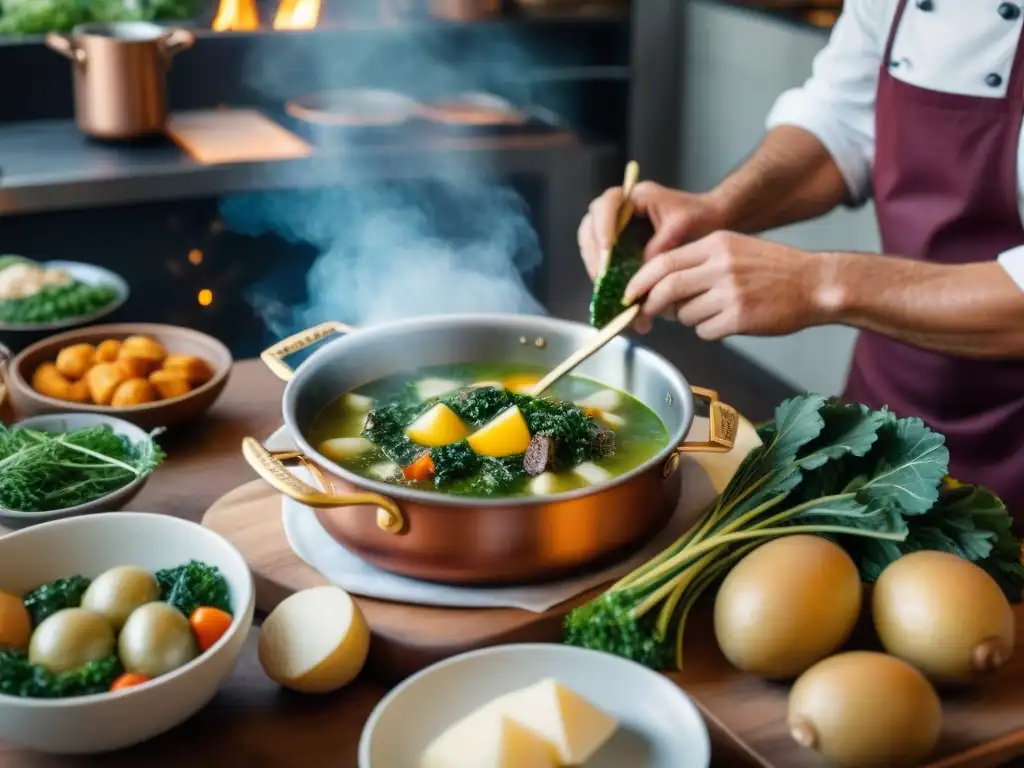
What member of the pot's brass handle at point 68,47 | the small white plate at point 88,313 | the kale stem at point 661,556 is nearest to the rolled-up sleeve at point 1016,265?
the kale stem at point 661,556

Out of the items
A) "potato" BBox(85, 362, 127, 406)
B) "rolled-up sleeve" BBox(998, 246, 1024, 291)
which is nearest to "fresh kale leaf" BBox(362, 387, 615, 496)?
"potato" BBox(85, 362, 127, 406)

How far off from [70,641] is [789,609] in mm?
726

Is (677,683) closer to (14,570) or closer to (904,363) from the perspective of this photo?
(14,570)

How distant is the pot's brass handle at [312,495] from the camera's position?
1280 millimetres

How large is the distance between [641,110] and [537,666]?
3.96 meters

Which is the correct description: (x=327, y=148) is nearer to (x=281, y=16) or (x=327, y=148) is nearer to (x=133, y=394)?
(x=281, y=16)

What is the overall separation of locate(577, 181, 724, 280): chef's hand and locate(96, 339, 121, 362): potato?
0.79 metres

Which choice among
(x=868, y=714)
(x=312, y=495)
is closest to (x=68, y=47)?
(x=312, y=495)

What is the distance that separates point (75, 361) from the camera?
1.87 m

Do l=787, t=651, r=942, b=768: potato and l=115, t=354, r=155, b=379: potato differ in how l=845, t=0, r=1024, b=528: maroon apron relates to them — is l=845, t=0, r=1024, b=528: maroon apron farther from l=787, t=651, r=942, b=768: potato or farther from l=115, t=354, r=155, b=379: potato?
l=115, t=354, r=155, b=379: potato

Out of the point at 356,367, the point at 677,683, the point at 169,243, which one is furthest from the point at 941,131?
the point at 169,243

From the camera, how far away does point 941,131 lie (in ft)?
7.11

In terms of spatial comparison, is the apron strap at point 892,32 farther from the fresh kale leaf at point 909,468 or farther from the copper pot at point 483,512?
the fresh kale leaf at point 909,468

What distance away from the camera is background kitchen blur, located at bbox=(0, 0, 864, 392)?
3508mm
